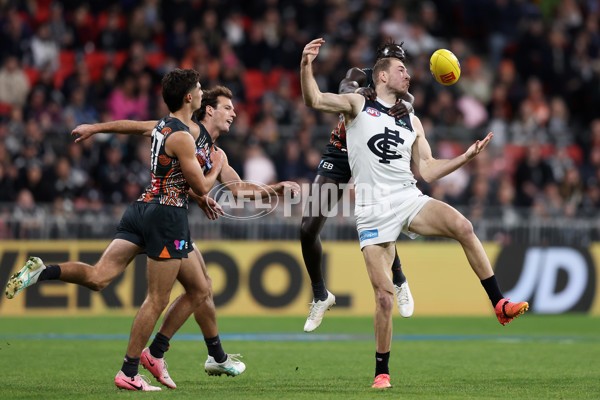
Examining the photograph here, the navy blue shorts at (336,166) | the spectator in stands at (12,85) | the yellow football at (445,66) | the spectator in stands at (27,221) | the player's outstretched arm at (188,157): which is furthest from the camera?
the spectator in stands at (12,85)

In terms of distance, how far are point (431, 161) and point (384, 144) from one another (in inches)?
19.1

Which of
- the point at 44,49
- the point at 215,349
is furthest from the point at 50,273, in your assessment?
the point at 44,49

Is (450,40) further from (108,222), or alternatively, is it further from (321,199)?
(321,199)

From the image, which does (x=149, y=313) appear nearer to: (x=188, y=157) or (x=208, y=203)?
(x=208, y=203)

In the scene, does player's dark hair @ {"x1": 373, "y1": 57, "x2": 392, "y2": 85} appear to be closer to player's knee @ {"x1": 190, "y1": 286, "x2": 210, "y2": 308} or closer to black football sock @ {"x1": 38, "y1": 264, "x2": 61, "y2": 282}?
player's knee @ {"x1": 190, "y1": 286, "x2": 210, "y2": 308}

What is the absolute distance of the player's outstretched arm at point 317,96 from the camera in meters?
8.60

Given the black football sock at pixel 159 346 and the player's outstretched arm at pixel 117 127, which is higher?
the player's outstretched arm at pixel 117 127

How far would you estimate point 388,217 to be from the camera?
922cm

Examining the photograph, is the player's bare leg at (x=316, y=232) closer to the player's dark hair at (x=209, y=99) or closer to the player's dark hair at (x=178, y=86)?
the player's dark hair at (x=209, y=99)

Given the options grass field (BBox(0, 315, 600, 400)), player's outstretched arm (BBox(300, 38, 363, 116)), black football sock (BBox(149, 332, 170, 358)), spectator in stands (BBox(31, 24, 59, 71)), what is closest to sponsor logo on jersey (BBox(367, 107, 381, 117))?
player's outstretched arm (BBox(300, 38, 363, 116))

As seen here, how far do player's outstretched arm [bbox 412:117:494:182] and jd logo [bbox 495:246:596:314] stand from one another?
29.2ft

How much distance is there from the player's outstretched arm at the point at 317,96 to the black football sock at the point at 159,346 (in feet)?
8.29

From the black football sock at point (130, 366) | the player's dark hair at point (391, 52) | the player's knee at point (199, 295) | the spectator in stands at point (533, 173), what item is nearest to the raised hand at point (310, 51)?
the player's dark hair at point (391, 52)

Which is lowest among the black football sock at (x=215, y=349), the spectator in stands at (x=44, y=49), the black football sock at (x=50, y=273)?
the black football sock at (x=215, y=349)
